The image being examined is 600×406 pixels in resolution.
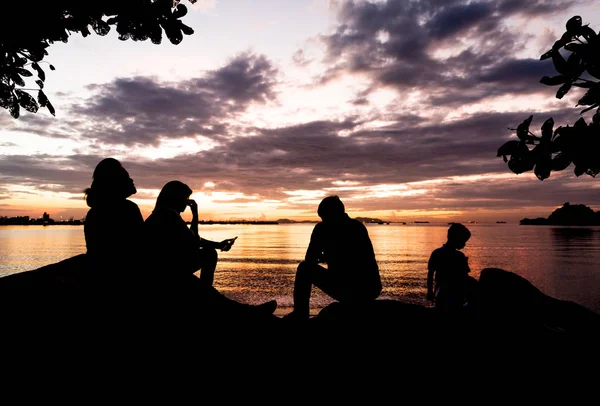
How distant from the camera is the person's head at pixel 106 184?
4559 millimetres

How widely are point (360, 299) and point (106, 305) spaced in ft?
11.4

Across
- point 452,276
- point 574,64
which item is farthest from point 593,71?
point 452,276

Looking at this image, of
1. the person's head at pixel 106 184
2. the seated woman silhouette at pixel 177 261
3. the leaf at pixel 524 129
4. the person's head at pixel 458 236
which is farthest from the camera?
the person's head at pixel 458 236

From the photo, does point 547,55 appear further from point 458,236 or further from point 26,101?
point 26,101

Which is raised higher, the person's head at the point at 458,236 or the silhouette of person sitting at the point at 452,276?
the person's head at the point at 458,236

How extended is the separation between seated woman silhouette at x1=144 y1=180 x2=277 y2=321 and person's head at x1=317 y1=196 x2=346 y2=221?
5.63 feet

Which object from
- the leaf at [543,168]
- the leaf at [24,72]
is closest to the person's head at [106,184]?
the leaf at [24,72]

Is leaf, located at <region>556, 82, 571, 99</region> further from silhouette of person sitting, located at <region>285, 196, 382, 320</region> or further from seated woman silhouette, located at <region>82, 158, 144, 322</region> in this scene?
seated woman silhouette, located at <region>82, 158, 144, 322</region>

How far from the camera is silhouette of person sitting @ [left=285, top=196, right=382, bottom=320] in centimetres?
557

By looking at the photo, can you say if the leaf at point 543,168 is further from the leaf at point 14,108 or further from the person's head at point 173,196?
the leaf at point 14,108

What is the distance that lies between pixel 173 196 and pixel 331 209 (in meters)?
2.32

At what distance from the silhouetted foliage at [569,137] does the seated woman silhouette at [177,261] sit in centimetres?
385

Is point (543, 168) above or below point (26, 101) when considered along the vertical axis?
below

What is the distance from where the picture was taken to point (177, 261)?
4902 millimetres
